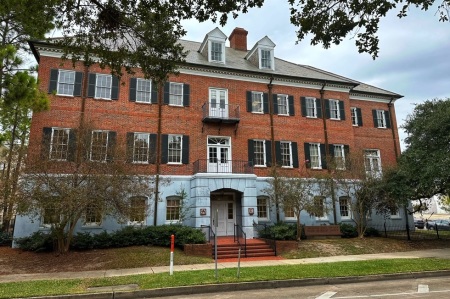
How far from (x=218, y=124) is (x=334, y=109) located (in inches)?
365

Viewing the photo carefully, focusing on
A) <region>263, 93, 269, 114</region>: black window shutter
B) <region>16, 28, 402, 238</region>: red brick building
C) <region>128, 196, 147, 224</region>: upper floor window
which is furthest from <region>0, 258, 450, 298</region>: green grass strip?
<region>263, 93, 269, 114</region>: black window shutter

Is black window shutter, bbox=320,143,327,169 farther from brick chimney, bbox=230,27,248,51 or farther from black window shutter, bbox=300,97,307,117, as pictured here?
brick chimney, bbox=230,27,248,51

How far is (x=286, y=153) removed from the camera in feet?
70.7

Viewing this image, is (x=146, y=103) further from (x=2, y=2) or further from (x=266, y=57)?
(x=2, y=2)

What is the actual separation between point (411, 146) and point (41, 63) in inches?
864

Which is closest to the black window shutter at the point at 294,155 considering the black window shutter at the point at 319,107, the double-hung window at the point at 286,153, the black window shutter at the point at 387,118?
the double-hung window at the point at 286,153

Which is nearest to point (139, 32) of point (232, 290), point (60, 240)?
point (232, 290)

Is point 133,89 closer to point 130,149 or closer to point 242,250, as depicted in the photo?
point 130,149

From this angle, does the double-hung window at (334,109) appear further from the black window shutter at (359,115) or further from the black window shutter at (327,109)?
the black window shutter at (359,115)

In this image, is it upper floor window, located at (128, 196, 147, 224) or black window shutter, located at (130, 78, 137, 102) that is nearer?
upper floor window, located at (128, 196, 147, 224)

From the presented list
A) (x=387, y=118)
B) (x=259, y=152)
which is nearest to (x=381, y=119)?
(x=387, y=118)

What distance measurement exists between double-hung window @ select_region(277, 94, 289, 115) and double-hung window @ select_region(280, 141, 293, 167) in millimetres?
2190

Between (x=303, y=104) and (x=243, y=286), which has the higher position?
(x=303, y=104)

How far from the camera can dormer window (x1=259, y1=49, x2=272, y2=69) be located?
22969 millimetres
